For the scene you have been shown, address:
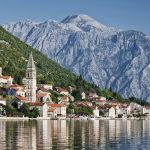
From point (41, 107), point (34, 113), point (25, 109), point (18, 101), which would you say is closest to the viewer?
point (25, 109)

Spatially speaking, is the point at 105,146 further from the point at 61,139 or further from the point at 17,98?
the point at 17,98

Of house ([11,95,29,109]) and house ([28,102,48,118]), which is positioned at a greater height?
house ([11,95,29,109])

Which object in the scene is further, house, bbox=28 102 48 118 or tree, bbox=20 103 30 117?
house, bbox=28 102 48 118

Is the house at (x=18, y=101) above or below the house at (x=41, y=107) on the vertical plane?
above

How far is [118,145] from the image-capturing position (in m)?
72.4

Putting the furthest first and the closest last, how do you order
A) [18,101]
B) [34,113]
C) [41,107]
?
1. [41,107]
2. [18,101]
3. [34,113]

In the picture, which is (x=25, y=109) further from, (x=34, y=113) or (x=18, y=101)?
(x=18, y=101)

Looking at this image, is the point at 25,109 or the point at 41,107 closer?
the point at 25,109

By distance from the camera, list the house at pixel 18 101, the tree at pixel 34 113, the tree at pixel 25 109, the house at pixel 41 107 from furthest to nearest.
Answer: the house at pixel 41 107
the house at pixel 18 101
the tree at pixel 34 113
the tree at pixel 25 109

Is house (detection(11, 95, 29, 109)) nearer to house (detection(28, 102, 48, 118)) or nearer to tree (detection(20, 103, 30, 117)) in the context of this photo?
house (detection(28, 102, 48, 118))

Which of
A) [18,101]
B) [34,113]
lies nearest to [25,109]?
[34,113]

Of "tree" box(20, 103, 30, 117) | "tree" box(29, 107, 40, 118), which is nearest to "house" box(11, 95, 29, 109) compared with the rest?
"tree" box(20, 103, 30, 117)

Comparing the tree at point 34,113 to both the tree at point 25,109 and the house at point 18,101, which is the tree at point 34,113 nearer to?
the tree at point 25,109

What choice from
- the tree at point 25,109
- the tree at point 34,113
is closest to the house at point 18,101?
the tree at point 25,109
